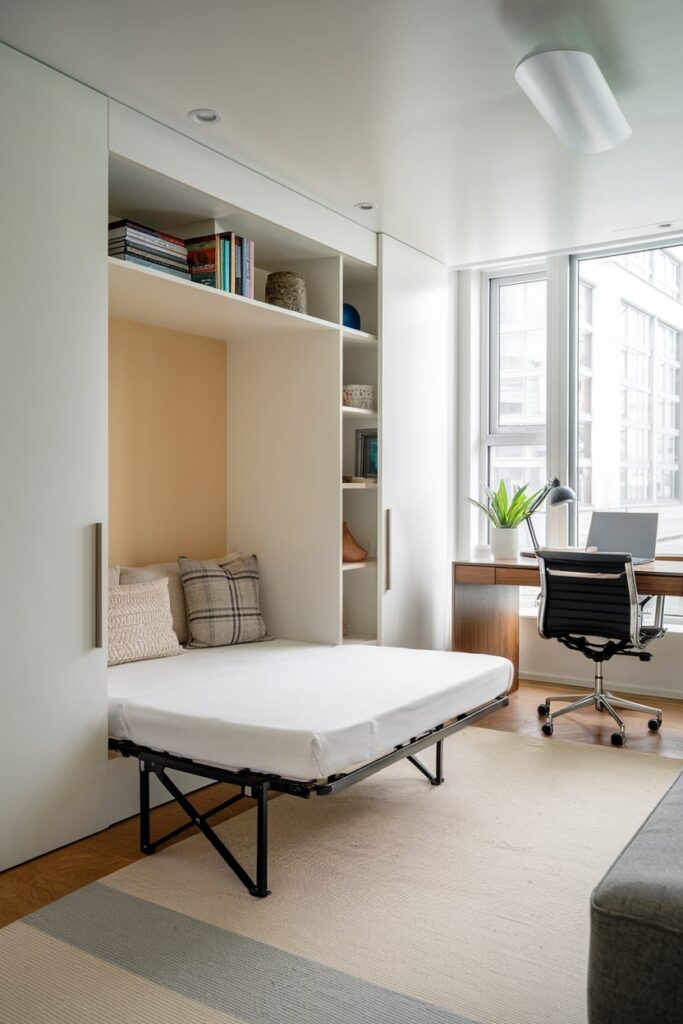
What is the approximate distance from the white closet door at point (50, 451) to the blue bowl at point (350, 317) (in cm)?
172

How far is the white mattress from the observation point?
2412 millimetres

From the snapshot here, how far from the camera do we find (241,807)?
3.16 m

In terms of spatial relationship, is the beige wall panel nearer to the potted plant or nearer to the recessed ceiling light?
the recessed ceiling light

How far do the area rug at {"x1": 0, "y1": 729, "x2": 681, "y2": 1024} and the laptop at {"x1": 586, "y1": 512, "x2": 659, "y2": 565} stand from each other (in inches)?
64.5

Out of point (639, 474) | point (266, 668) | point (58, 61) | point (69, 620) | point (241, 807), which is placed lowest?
point (241, 807)

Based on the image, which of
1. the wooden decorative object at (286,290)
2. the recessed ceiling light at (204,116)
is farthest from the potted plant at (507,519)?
the recessed ceiling light at (204,116)

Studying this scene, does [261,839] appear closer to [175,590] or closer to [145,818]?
[145,818]

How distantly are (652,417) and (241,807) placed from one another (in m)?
3.35

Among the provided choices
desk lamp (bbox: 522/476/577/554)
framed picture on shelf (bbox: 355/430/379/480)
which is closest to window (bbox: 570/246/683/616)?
desk lamp (bbox: 522/476/577/554)

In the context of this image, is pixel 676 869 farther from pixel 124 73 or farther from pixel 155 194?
pixel 155 194

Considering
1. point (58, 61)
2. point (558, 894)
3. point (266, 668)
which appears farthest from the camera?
point (266, 668)

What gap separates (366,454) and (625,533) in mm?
1464

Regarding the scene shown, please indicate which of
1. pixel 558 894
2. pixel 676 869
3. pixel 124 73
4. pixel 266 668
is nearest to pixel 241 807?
pixel 266 668

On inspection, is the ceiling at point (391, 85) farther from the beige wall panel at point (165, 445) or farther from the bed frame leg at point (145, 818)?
the bed frame leg at point (145, 818)
